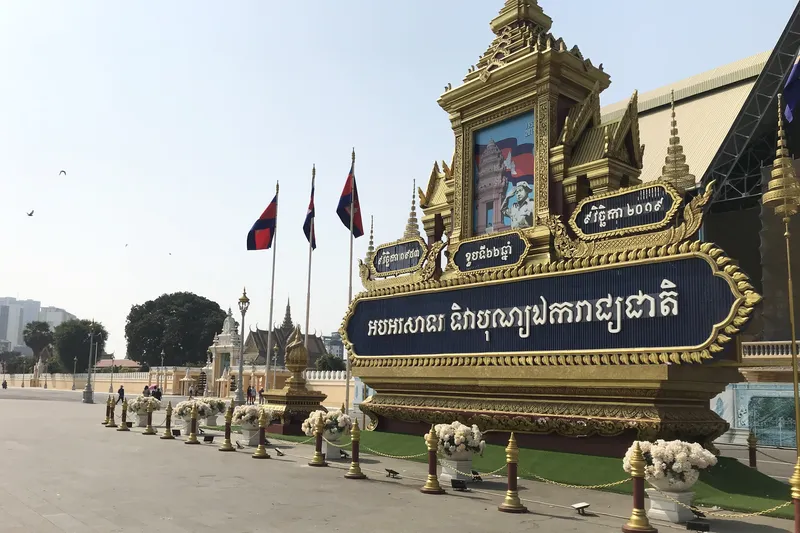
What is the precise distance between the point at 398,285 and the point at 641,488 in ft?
40.5

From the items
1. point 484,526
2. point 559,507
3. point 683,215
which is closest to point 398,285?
point 683,215

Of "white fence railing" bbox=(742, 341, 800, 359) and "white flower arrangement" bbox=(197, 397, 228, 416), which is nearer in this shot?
"white flower arrangement" bbox=(197, 397, 228, 416)

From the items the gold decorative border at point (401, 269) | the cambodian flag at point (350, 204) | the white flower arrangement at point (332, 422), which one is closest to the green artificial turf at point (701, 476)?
the white flower arrangement at point (332, 422)

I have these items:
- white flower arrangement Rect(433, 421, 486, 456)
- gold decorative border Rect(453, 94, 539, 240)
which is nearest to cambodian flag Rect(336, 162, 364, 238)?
gold decorative border Rect(453, 94, 539, 240)

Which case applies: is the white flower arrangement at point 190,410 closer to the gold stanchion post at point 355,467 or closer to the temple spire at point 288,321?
the gold stanchion post at point 355,467

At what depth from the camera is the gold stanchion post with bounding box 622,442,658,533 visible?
9.41m

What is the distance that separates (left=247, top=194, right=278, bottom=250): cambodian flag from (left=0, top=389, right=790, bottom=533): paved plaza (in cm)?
1542

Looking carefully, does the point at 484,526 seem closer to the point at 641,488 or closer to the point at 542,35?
the point at 641,488

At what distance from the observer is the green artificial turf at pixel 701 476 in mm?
11719

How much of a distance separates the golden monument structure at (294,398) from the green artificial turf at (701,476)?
280 inches

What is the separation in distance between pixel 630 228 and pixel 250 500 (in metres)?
9.84

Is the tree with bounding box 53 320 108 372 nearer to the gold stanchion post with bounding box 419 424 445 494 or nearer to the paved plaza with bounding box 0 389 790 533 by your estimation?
the paved plaza with bounding box 0 389 790 533

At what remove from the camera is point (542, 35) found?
19641 millimetres

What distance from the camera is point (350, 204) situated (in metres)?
29.0
